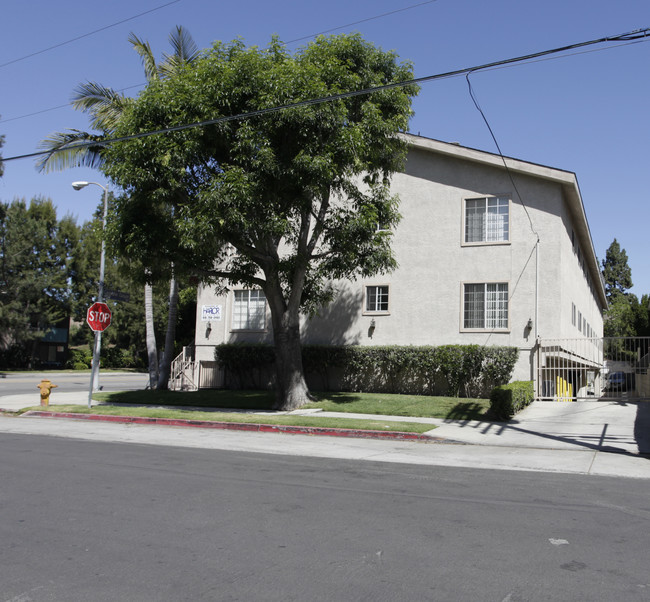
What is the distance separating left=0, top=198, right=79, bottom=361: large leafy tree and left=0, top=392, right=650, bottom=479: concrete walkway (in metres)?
33.0

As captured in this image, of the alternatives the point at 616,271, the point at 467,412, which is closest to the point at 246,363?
the point at 467,412

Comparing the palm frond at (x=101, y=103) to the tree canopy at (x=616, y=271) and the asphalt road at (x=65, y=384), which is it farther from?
the tree canopy at (x=616, y=271)

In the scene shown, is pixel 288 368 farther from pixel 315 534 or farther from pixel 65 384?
pixel 65 384

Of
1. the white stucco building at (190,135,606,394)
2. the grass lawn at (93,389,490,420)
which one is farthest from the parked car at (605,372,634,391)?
the grass lawn at (93,389,490,420)

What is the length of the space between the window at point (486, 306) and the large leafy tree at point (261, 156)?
191 inches

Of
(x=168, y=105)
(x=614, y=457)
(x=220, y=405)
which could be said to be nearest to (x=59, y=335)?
(x=220, y=405)

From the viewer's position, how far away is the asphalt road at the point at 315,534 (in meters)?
4.32

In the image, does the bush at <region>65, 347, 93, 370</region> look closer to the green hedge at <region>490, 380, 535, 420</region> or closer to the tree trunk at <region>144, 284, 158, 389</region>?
the tree trunk at <region>144, 284, 158, 389</region>

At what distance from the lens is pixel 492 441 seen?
1212 centimetres

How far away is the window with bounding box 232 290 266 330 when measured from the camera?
2361 cm

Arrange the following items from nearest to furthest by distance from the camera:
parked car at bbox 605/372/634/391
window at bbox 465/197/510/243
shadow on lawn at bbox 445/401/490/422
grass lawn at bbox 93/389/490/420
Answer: shadow on lawn at bbox 445/401/490/422
grass lawn at bbox 93/389/490/420
window at bbox 465/197/510/243
parked car at bbox 605/372/634/391

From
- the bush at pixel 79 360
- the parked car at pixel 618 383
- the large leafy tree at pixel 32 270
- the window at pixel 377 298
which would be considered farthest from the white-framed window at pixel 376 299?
the bush at pixel 79 360

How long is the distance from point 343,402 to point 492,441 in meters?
6.68

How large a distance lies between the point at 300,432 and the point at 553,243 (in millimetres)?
10769
